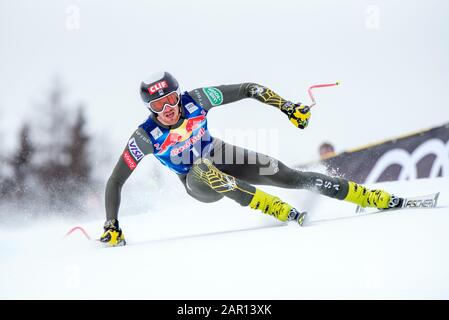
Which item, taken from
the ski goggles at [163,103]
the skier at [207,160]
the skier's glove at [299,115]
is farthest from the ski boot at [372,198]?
the ski goggles at [163,103]

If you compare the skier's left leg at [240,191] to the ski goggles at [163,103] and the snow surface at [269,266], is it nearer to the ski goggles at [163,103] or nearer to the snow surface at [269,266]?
the snow surface at [269,266]

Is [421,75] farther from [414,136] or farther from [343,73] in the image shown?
[414,136]

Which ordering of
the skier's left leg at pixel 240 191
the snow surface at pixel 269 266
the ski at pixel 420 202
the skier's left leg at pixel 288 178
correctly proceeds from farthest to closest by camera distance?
the skier's left leg at pixel 288 178, the ski at pixel 420 202, the skier's left leg at pixel 240 191, the snow surface at pixel 269 266

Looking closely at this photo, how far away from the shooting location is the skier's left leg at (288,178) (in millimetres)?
3170

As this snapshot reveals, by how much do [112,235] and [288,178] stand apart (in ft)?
4.09

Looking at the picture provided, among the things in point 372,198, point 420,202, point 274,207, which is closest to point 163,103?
point 274,207

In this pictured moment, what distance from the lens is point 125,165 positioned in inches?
125

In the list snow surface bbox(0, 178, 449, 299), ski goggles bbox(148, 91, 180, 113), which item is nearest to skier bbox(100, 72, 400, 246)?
ski goggles bbox(148, 91, 180, 113)

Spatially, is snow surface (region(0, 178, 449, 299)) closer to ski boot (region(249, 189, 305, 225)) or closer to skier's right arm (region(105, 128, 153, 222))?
ski boot (region(249, 189, 305, 225))

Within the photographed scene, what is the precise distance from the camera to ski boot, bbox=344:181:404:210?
3.15 metres

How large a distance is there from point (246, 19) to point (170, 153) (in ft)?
15.6

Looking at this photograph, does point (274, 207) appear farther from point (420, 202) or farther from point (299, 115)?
point (420, 202)
